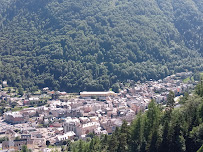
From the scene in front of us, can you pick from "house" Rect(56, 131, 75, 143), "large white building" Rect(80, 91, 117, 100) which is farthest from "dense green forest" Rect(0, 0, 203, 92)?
"house" Rect(56, 131, 75, 143)

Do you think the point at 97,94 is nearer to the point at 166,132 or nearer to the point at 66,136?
the point at 66,136

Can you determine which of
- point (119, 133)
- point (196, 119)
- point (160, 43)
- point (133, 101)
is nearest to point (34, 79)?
point (133, 101)

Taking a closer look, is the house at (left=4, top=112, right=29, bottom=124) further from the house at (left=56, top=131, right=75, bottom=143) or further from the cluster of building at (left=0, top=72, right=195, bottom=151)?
the house at (left=56, top=131, right=75, bottom=143)

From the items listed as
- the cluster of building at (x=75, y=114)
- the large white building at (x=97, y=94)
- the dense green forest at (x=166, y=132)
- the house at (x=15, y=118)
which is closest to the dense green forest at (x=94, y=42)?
the large white building at (x=97, y=94)

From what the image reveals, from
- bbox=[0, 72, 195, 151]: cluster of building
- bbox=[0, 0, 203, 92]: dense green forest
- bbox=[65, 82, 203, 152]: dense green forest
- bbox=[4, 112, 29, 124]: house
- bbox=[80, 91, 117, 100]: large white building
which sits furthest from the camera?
bbox=[0, 0, 203, 92]: dense green forest

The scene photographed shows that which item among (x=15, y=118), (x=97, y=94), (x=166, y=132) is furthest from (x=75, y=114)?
(x=166, y=132)

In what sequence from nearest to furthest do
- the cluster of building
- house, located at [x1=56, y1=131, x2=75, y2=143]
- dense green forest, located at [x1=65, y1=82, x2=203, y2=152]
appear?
dense green forest, located at [x1=65, y1=82, x2=203, y2=152] < house, located at [x1=56, y1=131, x2=75, y2=143] < the cluster of building
